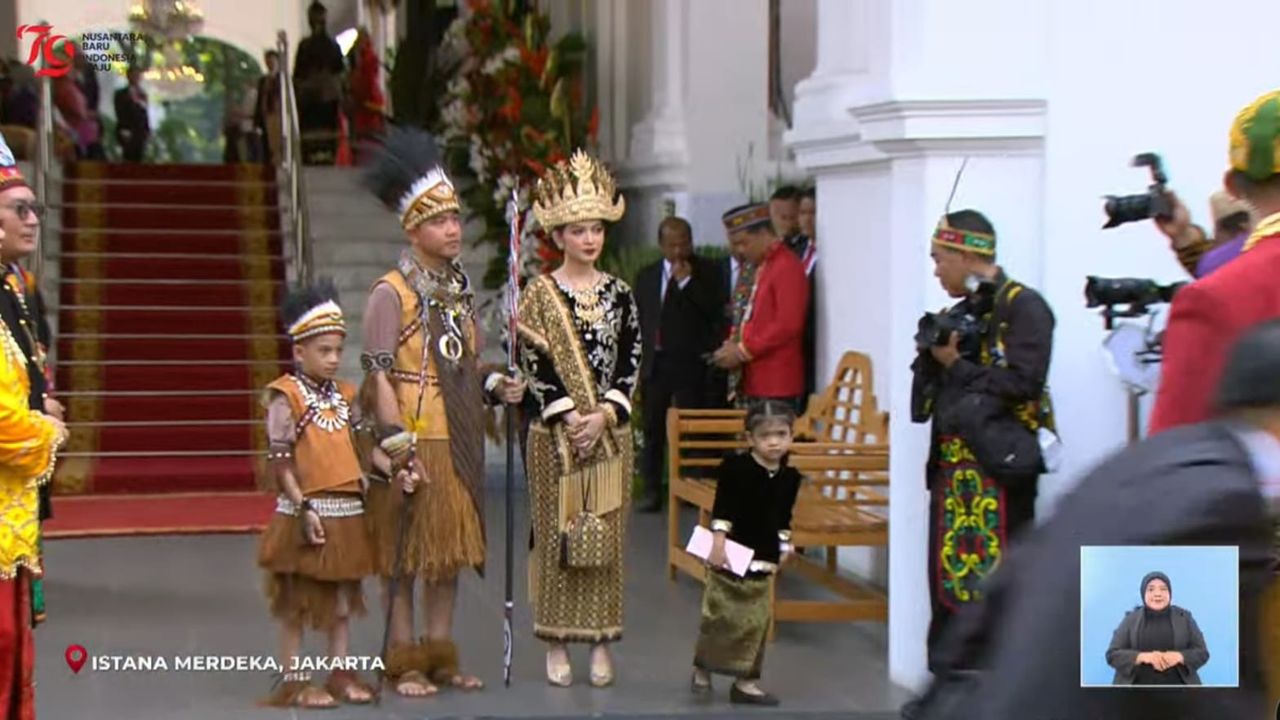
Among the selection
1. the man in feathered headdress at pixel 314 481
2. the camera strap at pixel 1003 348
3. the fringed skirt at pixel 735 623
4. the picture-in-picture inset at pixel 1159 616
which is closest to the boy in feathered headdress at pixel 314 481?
the man in feathered headdress at pixel 314 481

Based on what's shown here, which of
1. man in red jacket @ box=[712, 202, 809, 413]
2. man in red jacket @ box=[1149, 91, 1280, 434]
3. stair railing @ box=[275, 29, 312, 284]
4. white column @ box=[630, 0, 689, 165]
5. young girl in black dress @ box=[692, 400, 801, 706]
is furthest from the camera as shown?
stair railing @ box=[275, 29, 312, 284]

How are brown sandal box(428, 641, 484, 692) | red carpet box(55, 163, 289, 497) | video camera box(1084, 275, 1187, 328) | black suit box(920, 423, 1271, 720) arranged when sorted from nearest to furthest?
black suit box(920, 423, 1271, 720) < video camera box(1084, 275, 1187, 328) < brown sandal box(428, 641, 484, 692) < red carpet box(55, 163, 289, 497)

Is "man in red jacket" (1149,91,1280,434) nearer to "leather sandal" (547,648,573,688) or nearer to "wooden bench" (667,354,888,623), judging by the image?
"leather sandal" (547,648,573,688)

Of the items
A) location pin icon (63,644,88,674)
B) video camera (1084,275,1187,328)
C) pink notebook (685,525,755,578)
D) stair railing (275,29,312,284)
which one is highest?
stair railing (275,29,312,284)

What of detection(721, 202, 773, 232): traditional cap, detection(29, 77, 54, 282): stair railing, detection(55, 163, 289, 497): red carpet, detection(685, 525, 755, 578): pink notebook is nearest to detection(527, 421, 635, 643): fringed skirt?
detection(685, 525, 755, 578): pink notebook

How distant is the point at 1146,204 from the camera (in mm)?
6613

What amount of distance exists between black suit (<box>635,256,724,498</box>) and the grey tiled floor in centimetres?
133

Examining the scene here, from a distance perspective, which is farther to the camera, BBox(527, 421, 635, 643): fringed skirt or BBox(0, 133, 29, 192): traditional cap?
BBox(527, 421, 635, 643): fringed skirt

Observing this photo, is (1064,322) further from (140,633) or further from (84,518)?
(84,518)

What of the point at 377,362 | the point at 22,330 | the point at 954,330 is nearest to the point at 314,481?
the point at 377,362

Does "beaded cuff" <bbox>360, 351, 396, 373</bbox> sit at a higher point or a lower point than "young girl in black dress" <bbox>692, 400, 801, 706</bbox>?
higher

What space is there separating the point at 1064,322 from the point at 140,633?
13.7 ft

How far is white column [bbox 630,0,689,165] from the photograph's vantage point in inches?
555

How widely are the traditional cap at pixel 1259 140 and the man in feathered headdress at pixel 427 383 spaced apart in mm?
3712
